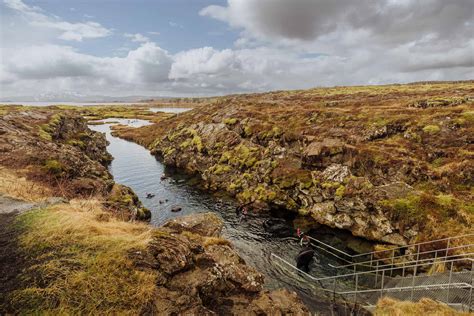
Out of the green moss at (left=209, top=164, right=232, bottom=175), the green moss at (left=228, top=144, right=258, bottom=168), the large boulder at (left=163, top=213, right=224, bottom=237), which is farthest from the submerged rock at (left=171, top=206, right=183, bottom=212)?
the large boulder at (left=163, top=213, right=224, bottom=237)

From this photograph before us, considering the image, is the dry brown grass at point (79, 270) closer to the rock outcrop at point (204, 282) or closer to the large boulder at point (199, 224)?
the rock outcrop at point (204, 282)

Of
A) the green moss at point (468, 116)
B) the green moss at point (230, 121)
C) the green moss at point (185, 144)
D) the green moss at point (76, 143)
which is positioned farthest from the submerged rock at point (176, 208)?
the green moss at point (468, 116)

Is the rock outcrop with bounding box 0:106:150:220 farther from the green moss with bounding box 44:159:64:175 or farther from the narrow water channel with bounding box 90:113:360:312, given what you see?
the narrow water channel with bounding box 90:113:360:312

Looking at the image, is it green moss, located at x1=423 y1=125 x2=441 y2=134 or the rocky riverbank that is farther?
green moss, located at x1=423 y1=125 x2=441 y2=134

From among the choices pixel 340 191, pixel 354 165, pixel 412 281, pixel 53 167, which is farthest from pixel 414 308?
pixel 53 167

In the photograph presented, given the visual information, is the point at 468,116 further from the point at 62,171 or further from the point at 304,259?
the point at 62,171

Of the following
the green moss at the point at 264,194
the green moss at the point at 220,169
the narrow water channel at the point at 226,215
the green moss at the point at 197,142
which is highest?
the green moss at the point at 197,142
